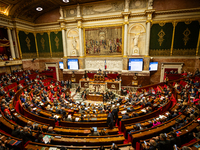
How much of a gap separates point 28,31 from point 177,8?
23.8m

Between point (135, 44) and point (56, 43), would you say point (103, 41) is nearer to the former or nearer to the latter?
point (135, 44)

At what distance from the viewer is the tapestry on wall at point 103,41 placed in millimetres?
16641

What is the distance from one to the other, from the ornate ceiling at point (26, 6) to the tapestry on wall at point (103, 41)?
4934 mm

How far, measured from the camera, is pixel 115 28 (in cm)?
1644

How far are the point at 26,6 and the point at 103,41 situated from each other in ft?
42.5

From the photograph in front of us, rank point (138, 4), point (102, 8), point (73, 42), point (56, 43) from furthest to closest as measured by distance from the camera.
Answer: point (56, 43) < point (73, 42) < point (102, 8) < point (138, 4)

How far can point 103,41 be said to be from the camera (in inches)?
679

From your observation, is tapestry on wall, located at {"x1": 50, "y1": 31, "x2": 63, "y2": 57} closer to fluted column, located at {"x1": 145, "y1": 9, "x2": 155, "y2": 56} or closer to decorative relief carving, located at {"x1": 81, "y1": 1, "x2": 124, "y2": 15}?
decorative relief carving, located at {"x1": 81, "y1": 1, "x2": 124, "y2": 15}

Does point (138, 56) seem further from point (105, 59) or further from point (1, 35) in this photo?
point (1, 35)

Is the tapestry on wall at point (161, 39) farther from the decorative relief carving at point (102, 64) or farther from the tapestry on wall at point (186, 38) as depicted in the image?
the decorative relief carving at point (102, 64)

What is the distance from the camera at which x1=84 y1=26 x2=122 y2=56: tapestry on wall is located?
16641mm

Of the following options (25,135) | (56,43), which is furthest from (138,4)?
(25,135)

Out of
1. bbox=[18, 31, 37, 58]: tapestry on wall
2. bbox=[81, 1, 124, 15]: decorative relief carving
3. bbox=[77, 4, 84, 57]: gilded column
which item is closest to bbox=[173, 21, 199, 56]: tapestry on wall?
bbox=[81, 1, 124, 15]: decorative relief carving

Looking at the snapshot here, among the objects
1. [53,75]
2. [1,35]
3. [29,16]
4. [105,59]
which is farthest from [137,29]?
[1,35]
